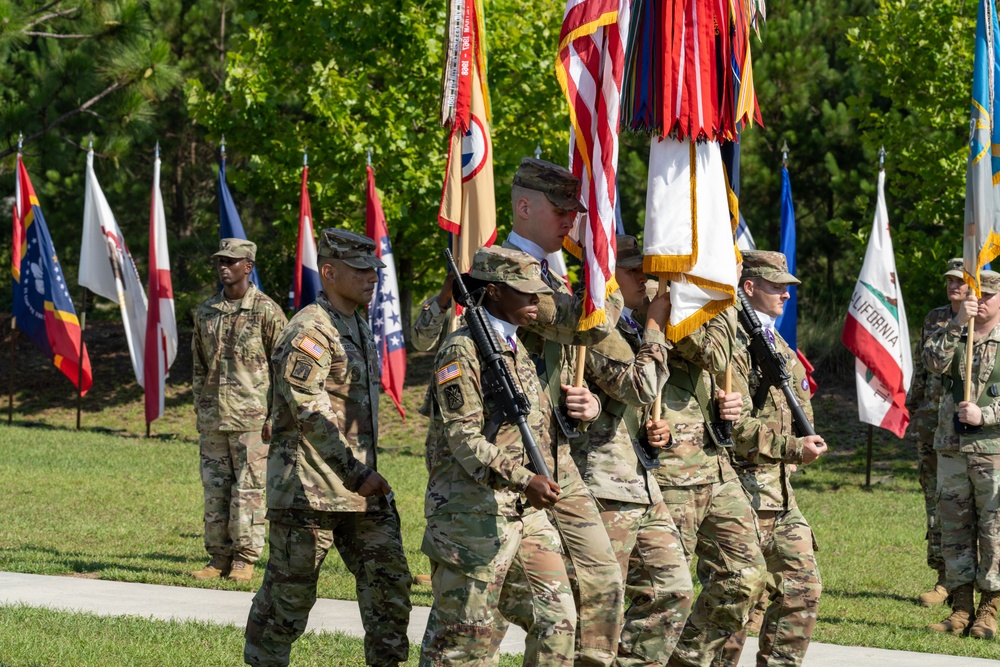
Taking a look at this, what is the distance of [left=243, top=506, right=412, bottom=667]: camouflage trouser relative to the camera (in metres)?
6.36

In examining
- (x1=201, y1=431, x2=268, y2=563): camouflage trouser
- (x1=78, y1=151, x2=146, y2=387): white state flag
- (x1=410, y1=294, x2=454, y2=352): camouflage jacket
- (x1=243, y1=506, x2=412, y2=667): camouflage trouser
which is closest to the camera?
(x1=243, y1=506, x2=412, y2=667): camouflage trouser

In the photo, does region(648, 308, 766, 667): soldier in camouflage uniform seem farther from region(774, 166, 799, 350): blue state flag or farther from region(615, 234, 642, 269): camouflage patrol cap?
region(774, 166, 799, 350): blue state flag

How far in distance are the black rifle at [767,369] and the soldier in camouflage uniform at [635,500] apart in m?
1.01

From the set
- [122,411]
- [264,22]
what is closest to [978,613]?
[264,22]

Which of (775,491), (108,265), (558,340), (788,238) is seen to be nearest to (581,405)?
(558,340)

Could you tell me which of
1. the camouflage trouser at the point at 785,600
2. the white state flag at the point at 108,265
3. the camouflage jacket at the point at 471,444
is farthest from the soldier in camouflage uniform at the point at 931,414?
the white state flag at the point at 108,265

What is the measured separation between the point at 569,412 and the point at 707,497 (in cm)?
119

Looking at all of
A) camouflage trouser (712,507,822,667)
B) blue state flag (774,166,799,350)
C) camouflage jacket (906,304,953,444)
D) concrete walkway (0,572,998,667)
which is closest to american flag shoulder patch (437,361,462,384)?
camouflage trouser (712,507,822,667)

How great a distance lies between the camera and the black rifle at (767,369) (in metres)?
7.06

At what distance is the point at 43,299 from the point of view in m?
18.7

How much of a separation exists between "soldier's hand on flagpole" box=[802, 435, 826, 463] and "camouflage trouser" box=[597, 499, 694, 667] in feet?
3.59

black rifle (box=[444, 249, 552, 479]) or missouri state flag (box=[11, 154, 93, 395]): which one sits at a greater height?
missouri state flag (box=[11, 154, 93, 395])

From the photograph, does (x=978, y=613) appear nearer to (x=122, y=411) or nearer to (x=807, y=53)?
(x=807, y=53)

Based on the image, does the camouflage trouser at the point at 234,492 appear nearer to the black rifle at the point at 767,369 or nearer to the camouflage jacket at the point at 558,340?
the black rifle at the point at 767,369
